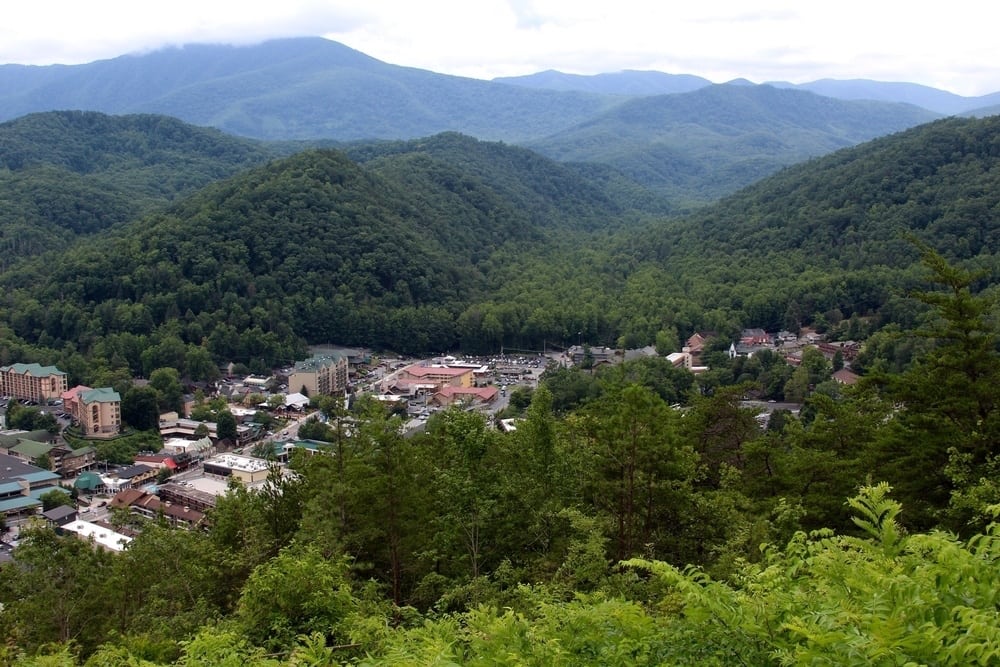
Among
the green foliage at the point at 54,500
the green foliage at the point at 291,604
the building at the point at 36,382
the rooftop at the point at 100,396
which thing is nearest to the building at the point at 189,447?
the rooftop at the point at 100,396

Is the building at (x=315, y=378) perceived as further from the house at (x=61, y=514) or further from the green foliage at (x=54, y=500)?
the house at (x=61, y=514)

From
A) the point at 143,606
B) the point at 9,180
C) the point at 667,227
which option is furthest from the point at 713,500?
the point at 9,180

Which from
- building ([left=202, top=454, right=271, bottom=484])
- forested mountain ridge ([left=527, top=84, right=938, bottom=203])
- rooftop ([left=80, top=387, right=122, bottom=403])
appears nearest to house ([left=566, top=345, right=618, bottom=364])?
building ([left=202, top=454, right=271, bottom=484])

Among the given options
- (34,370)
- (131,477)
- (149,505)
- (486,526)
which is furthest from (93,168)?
(486,526)

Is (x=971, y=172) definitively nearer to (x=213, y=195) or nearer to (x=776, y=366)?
(x=776, y=366)

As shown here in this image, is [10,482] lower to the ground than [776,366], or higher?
lower

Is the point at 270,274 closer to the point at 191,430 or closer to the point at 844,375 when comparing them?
the point at 191,430

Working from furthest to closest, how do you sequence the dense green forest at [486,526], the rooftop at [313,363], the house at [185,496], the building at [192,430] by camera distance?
1. the rooftop at [313,363]
2. the building at [192,430]
3. the house at [185,496]
4. the dense green forest at [486,526]
